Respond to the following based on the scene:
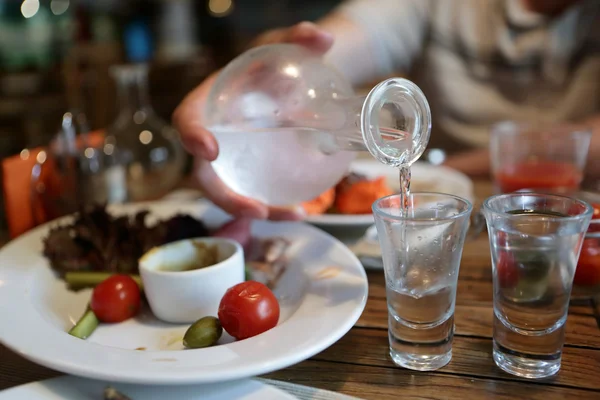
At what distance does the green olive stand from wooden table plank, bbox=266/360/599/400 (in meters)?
0.08

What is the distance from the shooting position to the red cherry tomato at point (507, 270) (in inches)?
23.9

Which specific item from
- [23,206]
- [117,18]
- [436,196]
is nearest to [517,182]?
[436,196]

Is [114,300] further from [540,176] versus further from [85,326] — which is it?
[540,176]

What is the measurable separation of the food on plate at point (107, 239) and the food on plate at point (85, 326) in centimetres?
17

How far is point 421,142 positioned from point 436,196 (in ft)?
0.22

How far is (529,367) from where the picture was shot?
2.04 feet

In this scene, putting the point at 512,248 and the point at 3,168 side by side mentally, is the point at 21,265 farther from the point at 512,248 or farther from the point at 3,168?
the point at 512,248

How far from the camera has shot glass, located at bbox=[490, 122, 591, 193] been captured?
1.16 m

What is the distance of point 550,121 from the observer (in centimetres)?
178

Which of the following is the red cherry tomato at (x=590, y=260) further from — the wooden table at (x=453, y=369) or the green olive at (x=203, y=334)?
the green olive at (x=203, y=334)

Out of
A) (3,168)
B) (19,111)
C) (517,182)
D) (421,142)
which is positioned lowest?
(19,111)

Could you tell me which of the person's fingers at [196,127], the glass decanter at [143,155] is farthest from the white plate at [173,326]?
the glass decanter at [143,155]

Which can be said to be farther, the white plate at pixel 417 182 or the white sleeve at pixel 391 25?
the white sleeve at pixel 391 25

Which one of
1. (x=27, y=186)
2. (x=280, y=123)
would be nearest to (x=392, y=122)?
(x=280, y=123)
